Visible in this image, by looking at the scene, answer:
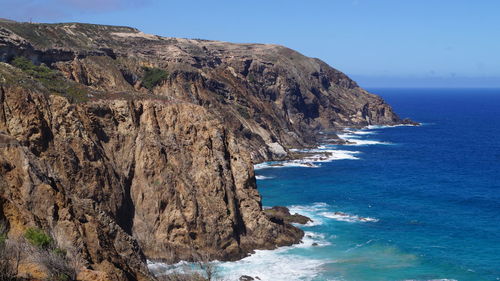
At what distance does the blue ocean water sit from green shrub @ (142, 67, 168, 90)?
934 inches

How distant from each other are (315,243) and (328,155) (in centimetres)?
5792

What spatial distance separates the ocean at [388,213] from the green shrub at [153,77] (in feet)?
77.9

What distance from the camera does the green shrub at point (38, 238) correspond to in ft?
78.4

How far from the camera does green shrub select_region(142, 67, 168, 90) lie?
96.5 metres

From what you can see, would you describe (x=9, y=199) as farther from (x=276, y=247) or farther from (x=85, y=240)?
(x=276, y=247)

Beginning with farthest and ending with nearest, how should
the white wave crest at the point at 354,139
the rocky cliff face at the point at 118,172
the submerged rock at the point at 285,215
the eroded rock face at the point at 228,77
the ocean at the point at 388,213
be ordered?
the white wave crest at the point at 354,139 → the eroded rock face at the point at 228,77 → the submerged rock at the point at 285,215 → the ocean at the point at 388,213 → the rocky cliff face at the point at 118,172

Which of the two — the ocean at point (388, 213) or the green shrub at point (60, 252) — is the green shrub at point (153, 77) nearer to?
the ocean at point (388, 213)

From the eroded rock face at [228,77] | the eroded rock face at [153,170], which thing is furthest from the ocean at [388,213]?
the eroded rock face at [228,77]

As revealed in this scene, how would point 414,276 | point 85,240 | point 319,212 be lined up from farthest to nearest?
1. point 319,212
2. point 414,276
3. point 85,240

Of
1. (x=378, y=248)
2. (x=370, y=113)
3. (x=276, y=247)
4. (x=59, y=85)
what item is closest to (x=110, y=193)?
(x=59, y=85)

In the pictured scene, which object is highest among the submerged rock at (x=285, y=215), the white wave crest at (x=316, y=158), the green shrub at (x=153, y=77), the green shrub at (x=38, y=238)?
the green shrub at (x=153, y=77)

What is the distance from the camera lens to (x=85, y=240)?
102 ft

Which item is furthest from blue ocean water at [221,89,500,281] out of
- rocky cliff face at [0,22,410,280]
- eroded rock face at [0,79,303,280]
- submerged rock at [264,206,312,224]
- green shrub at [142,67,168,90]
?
green shrub at [142,67,168,90]

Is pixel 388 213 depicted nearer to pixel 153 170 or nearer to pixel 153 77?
pixel 153 170
